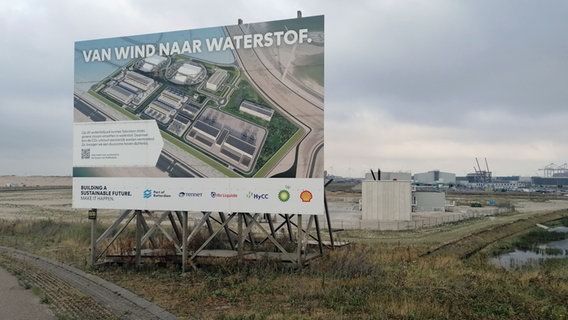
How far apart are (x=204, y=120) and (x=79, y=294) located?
222 inches

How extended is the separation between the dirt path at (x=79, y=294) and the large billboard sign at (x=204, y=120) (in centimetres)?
231

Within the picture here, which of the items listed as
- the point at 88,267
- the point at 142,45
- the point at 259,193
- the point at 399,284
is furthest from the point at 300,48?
the point at 88,267

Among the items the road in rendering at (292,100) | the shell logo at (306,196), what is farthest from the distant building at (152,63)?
the shell logo at (306,196)

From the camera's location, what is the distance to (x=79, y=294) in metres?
10.4

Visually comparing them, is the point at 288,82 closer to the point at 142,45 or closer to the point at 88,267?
the point at 142,45

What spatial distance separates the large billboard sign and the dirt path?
7.57 feet

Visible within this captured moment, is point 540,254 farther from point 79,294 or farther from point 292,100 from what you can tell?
point 79,294

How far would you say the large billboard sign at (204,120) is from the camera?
12.8 meters

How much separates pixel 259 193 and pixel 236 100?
2715mm

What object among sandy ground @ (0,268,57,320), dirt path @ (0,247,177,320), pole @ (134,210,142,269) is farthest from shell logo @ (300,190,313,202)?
sandy ground @ (0,268,57,320)

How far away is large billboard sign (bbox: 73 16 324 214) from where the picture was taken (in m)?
12.8

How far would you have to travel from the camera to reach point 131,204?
1439cm

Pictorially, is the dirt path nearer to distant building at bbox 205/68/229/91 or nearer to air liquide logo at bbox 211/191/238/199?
air liquide logo at bbox 211/191/238/199

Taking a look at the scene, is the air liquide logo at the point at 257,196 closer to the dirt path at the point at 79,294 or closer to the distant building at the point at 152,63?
the dirt path at the point at 79,294
